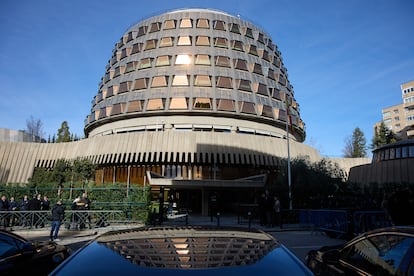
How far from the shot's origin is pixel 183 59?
41438 millimetres

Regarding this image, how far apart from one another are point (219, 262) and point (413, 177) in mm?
34605

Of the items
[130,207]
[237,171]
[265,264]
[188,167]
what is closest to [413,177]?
[237,171]

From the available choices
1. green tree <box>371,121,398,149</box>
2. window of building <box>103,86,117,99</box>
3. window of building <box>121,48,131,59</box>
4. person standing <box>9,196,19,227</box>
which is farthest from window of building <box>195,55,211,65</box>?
green tree <box>371,121,398,149</box>

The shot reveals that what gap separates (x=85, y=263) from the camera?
7.57ft

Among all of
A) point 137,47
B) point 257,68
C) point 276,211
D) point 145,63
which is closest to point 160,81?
point 145,63

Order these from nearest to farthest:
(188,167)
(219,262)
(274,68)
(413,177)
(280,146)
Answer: (219,262) < (413,177) < (188,167) < (280,146) < (274,68)

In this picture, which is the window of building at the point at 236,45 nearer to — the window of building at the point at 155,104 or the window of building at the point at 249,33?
the window of building at the point at 249,33

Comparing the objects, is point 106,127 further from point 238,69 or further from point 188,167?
point 238,69

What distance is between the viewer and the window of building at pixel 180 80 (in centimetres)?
3972

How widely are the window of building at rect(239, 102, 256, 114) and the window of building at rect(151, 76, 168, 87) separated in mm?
10125

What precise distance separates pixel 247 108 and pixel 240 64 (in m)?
6.86

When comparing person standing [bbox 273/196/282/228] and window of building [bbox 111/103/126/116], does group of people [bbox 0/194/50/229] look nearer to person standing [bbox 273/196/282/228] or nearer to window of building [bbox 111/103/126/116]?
person standing [bbox 273/196/282/228]

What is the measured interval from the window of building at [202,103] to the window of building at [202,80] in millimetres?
2239

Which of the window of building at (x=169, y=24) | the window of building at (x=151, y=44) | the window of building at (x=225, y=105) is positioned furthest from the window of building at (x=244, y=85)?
the window of building at (x=151, y=44)
